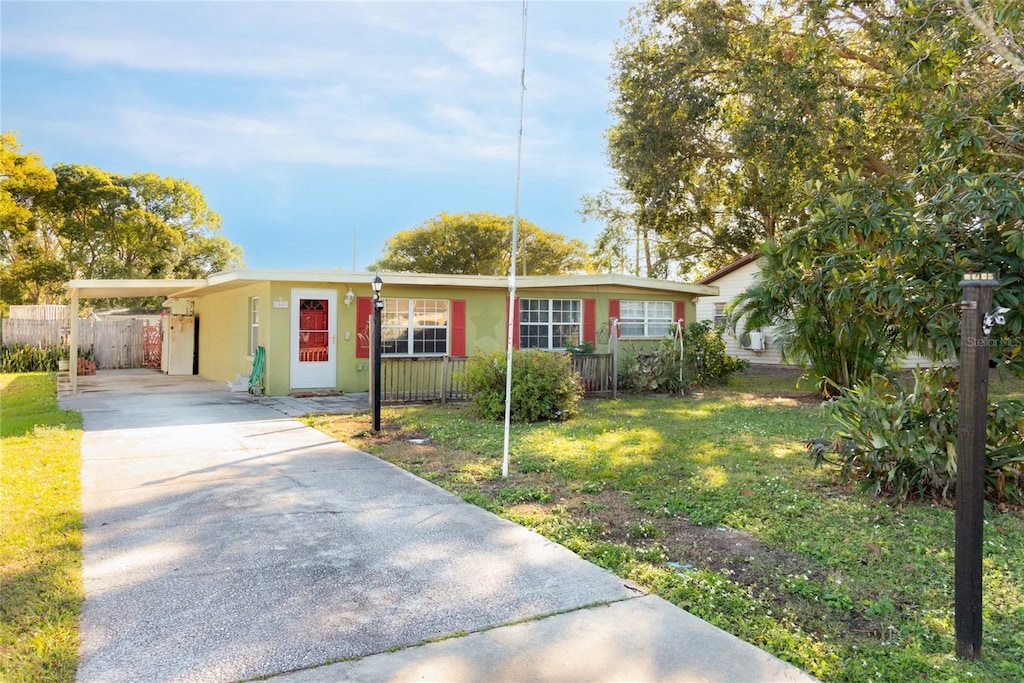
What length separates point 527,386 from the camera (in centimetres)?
955

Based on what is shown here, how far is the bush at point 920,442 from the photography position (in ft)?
17.0

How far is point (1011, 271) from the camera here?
4707 mm

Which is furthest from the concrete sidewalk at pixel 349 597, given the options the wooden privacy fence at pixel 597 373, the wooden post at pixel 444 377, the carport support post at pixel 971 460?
the wooden privacy fence at pixel 597 373

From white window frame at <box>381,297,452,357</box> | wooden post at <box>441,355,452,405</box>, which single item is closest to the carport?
white window frame at <box>381,297,452,357</box>

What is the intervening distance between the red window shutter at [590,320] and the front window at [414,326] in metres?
3.44

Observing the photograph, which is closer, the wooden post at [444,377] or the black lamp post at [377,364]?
the black lamp post at [377,364]

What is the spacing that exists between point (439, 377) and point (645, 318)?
5869 millimetres

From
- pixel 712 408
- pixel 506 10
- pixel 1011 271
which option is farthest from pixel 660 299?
pixel 1011 271

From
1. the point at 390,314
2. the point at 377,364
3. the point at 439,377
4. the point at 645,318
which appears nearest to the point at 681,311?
the point at 645,318

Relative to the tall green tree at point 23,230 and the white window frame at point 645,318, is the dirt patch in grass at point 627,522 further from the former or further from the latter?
the tall green tree at point 23,230

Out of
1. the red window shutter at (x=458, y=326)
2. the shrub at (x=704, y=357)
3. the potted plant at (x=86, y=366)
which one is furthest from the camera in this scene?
the potted plant at (x=86, y=366)

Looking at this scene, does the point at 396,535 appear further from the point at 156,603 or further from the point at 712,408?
the point at 712,408

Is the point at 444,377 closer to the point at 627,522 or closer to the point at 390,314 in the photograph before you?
the point at 390,314

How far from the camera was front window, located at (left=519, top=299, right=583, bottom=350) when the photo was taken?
1488 cm
